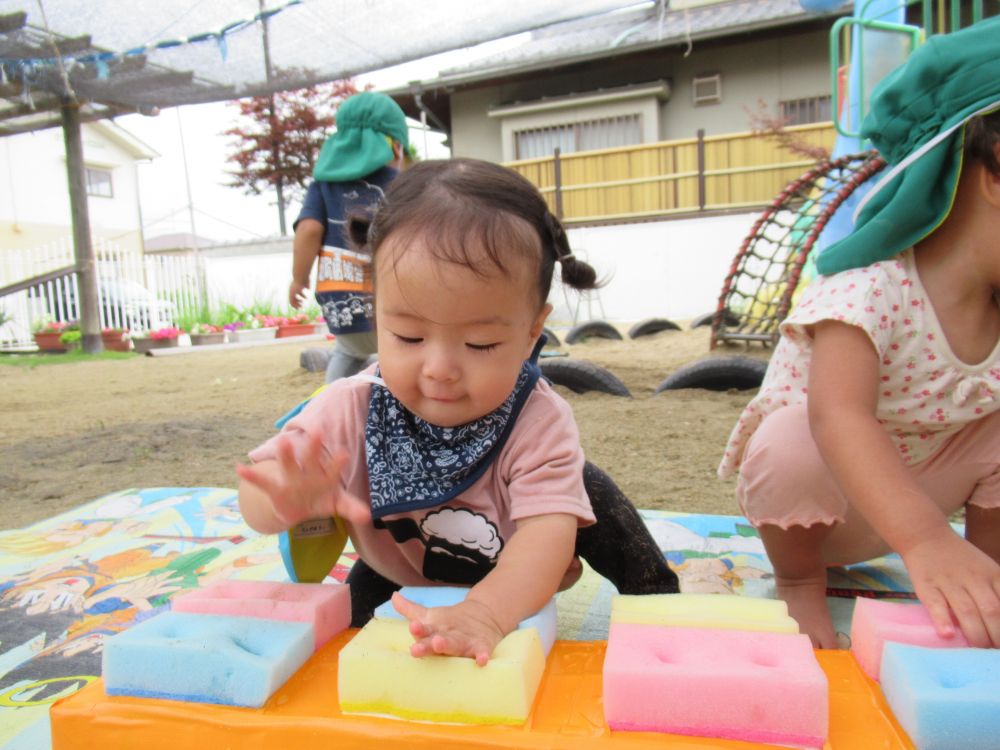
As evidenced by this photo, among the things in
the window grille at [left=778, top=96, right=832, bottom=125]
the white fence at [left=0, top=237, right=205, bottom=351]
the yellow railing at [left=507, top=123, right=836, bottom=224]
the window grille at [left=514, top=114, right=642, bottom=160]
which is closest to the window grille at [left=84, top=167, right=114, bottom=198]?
the white fence at [left=0, top=237, right=205, bottom=351]

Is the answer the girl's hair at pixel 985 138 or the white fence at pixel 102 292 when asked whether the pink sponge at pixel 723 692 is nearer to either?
the girl's hair at pixel 985 138

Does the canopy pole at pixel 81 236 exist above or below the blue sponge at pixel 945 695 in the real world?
above

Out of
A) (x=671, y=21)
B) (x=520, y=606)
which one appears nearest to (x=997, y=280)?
(x=520, y=606)

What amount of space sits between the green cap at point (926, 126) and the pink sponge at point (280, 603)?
989mm

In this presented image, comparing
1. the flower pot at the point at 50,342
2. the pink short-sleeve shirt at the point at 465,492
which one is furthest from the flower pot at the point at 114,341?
the pink short-sleeve shirt at the point at 465,492

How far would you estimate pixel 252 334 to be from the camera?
11.0 metres

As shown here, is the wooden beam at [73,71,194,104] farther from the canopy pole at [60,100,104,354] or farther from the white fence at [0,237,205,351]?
the white fence at [0,237,205,351]

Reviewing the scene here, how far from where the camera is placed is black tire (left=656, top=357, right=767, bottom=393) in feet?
12.1

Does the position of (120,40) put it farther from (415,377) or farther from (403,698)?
(403,698)

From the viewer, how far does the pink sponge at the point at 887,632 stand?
845mm

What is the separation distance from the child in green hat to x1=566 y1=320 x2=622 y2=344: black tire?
15.3ft

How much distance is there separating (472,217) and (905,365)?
29.7 inches

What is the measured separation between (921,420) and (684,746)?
2.81 ft

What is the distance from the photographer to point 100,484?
261 cm
